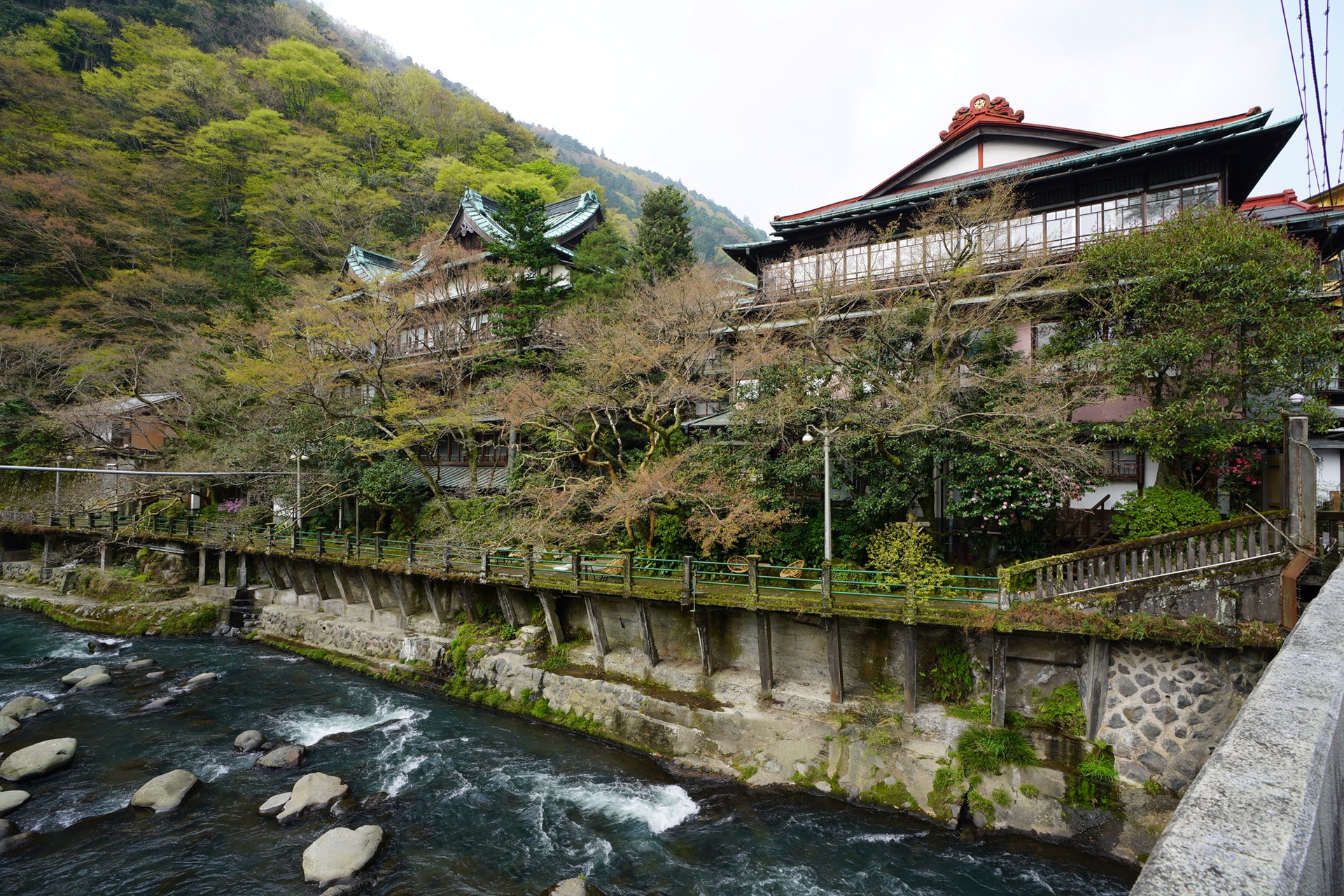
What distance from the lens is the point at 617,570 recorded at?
16.4 m

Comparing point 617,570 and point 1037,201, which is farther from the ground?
point 1037,201

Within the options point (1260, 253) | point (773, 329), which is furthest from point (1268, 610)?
point (773, 329)

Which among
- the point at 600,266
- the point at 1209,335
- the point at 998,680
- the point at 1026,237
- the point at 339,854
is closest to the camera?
the point at 339,854

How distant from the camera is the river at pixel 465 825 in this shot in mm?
10156

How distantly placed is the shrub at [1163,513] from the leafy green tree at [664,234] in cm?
1862

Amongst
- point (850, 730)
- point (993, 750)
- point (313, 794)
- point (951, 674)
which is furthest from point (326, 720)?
point (993, 750)

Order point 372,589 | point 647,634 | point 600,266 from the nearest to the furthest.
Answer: point 647,634, point 372,589, point 600,266

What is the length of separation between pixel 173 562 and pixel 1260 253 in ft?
134

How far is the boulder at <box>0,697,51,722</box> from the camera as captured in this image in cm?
1573

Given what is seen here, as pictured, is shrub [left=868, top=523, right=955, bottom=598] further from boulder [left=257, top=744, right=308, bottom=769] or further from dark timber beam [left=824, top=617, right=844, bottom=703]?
boulder [left=257, top=744, right=308, bottom=769]

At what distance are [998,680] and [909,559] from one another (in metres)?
2.97

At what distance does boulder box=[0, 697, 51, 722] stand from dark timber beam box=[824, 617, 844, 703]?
21999 mm

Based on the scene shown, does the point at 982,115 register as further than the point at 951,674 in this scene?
Yes

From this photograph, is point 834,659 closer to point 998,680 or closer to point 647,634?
point 998,680
